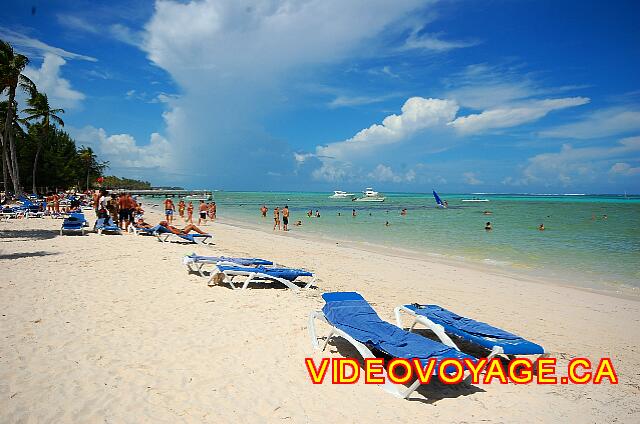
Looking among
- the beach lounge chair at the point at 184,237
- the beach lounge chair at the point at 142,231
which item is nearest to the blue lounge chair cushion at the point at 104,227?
the beach lounge chair at the point at 142,231

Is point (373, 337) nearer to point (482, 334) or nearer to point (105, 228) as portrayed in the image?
point (482, 334)

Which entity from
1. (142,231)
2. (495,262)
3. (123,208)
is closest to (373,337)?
(495,262)

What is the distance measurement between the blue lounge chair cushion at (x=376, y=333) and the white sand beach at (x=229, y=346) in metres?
0.44

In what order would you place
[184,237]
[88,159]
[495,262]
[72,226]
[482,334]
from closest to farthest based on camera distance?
[482,334] < [495,262] < [184,237] < [72,226] < [88,159]

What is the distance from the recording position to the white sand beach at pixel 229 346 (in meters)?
3.41

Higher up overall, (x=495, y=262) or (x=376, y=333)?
(x=376, y=333)

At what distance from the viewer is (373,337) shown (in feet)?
13.9

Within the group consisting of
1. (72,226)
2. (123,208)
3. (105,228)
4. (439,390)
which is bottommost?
(439,390)

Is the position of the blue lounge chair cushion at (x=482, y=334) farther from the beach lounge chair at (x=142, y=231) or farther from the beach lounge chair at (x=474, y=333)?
the beach lounge chair at (x=142, y=231)

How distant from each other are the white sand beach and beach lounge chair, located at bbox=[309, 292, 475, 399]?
0.93ft

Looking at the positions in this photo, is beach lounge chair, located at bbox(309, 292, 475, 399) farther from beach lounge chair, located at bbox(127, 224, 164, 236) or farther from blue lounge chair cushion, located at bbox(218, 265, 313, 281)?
beach lounge chair, located at bbox(127, 224, 164, 236)

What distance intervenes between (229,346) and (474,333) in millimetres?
3021

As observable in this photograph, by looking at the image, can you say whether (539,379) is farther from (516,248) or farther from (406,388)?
(516,248)

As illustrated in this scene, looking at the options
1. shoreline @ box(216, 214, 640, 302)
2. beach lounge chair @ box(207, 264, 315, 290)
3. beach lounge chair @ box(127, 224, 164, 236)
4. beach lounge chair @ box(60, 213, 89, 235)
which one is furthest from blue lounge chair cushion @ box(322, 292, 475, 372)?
beach lounge chair @ box(60, 213, 89, 235)
